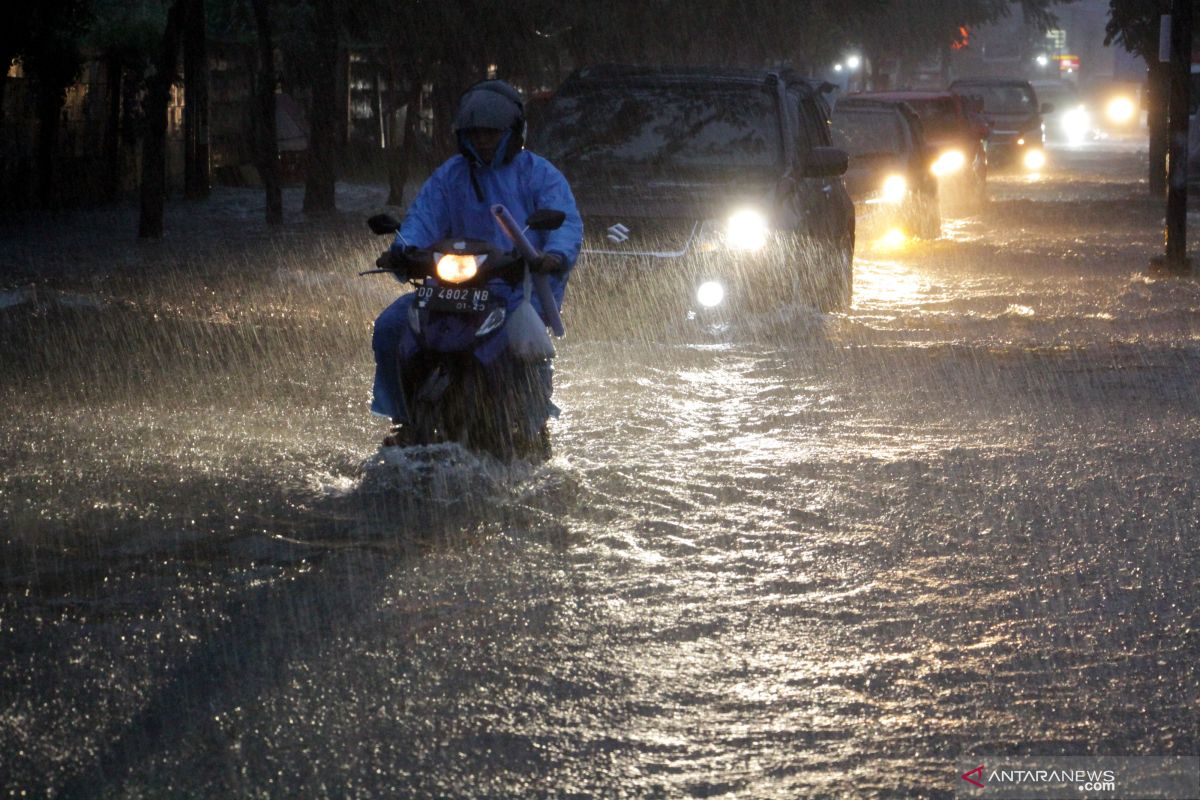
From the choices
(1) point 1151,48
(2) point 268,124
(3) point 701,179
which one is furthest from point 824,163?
(1) point 1151,48

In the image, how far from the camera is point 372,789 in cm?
421

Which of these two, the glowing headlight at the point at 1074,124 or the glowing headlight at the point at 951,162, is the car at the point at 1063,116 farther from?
the glowing headlight at the point at 951,162

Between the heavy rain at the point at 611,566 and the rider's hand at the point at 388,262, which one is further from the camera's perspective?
the rider's hand at the point at 388,262

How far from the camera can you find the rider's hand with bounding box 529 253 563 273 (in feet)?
23.9

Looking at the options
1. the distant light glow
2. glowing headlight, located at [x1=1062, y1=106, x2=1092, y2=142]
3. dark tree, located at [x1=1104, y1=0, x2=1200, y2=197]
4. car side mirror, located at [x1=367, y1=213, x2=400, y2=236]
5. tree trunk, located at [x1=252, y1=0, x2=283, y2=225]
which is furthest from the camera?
glowing headlight, located at [x1=1062, y1=106, x2=1092, y2=142]

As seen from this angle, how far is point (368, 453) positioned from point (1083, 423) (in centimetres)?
364

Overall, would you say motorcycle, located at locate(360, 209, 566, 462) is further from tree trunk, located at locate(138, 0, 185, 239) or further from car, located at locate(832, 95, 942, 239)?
tree trunk, located at locate(138, 0, 185, 239)

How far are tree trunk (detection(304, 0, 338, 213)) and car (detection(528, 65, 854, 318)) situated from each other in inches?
451

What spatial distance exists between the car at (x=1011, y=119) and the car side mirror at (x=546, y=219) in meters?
37.6

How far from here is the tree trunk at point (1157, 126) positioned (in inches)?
1223

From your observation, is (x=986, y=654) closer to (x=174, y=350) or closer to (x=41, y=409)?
(x=41, y=409)

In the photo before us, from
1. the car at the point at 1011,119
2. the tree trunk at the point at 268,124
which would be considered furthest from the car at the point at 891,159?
the car at the point at 1011,119

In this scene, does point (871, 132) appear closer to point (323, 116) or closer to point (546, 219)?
point (323, 116)

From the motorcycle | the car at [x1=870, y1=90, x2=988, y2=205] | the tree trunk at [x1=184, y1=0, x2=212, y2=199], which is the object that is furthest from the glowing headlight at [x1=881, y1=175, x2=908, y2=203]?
the motorcycle
